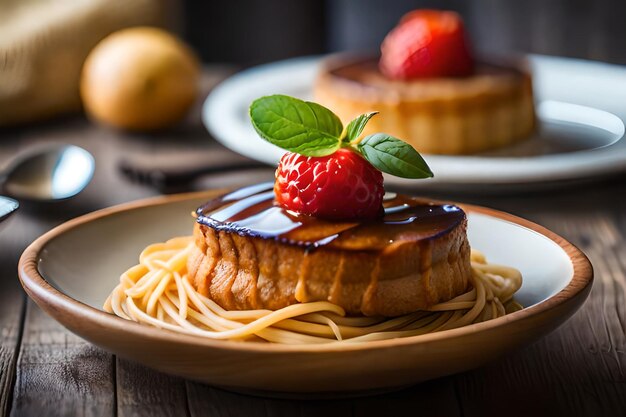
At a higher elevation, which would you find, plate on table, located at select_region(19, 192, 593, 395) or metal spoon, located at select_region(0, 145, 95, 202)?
plate on table, located at select_region(19, 192, 593, 395)

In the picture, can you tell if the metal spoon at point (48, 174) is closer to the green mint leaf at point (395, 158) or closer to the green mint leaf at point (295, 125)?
the green mint leaf at point (295, 125)

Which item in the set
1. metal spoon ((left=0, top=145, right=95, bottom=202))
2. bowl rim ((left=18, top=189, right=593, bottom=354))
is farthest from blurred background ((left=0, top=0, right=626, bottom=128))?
bowl rim ((left=18, top=189, right=593, bottom=354))

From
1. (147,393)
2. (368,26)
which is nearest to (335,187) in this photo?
(147,393)

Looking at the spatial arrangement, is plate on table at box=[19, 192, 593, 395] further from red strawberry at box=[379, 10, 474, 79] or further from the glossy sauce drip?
red strawberry at box=[379, 10, 474, 79]

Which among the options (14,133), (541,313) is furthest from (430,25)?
(541,313)

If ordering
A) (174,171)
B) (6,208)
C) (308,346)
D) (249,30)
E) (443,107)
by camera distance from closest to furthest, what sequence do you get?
(308,346), (6,208), (174,171), (443,107), (249,30)

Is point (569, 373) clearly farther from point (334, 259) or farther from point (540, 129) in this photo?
point (540, 129)

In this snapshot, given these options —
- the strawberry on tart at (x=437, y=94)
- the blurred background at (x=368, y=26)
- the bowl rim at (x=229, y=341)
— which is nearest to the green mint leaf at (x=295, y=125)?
the bowl rim at (x=229, y=341)
